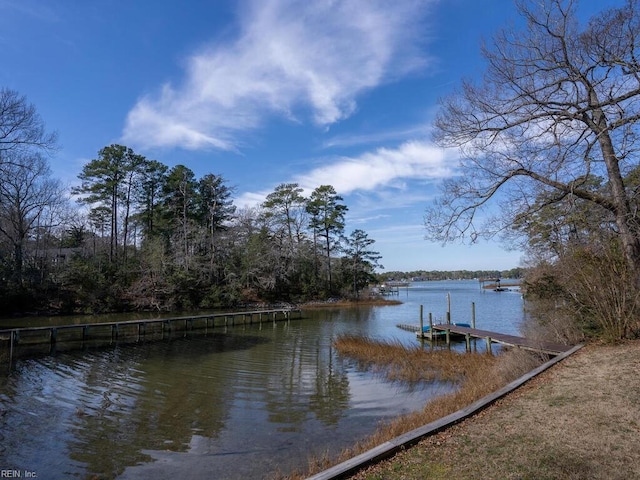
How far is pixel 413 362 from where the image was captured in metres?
14.1

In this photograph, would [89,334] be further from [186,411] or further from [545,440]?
[545,440]

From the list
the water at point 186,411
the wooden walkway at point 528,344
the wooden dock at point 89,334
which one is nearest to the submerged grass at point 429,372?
the wooden walkway at point 528,344

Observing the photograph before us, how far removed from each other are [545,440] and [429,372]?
327 inches

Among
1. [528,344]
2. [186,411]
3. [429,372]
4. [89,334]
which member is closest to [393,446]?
[186,411]

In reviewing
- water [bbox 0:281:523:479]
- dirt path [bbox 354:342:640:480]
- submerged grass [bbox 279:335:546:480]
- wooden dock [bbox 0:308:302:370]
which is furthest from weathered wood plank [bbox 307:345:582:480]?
wooden dock [bbox 0:308:302:370]

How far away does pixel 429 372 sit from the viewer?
12805mm

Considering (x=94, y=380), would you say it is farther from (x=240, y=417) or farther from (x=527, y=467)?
(x=527, y=467)

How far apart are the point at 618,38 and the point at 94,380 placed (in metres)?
15.9

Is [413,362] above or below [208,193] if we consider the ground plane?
below

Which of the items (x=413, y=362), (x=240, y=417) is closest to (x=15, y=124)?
(x=240, y=417)

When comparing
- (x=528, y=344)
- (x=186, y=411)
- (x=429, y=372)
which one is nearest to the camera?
(x=186, y=411)

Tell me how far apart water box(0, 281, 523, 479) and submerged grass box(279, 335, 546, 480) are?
0.69 meters

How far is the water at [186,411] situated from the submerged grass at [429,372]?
0.69 m

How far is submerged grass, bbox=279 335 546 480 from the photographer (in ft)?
21.2
